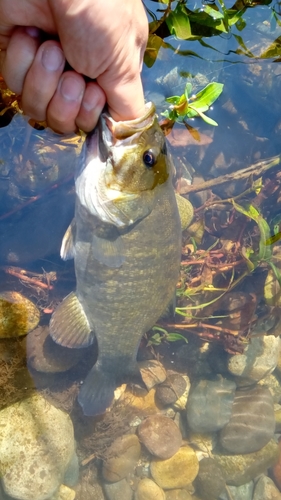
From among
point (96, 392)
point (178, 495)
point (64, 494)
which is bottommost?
point (178, 495)

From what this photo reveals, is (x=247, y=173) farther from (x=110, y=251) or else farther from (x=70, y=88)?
(x=70, y=88)

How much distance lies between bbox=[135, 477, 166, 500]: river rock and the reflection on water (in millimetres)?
14

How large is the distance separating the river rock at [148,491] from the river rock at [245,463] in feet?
2.38

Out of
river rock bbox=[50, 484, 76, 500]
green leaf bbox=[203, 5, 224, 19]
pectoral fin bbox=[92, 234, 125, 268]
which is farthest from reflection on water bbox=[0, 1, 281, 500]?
pectoral fin bbox=[92, 234, 125, 268]

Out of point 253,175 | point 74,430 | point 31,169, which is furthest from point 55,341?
point 253,175

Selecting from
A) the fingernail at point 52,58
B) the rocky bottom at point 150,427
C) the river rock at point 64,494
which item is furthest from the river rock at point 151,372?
the fingernail at point 52,58

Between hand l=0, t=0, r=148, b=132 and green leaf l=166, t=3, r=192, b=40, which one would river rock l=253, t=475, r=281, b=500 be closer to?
hand l=0, t=0, r=148, b=132

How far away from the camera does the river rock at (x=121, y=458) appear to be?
4125 millimetres

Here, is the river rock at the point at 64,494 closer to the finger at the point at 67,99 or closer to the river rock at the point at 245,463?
the river rock at the point at 245,463

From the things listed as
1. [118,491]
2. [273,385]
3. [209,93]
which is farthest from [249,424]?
[209,93]

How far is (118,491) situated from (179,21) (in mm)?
4630

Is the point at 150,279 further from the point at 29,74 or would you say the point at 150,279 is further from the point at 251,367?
the point at 251,367

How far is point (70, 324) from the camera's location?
362cm

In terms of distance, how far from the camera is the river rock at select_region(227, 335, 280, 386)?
447 centimetres
